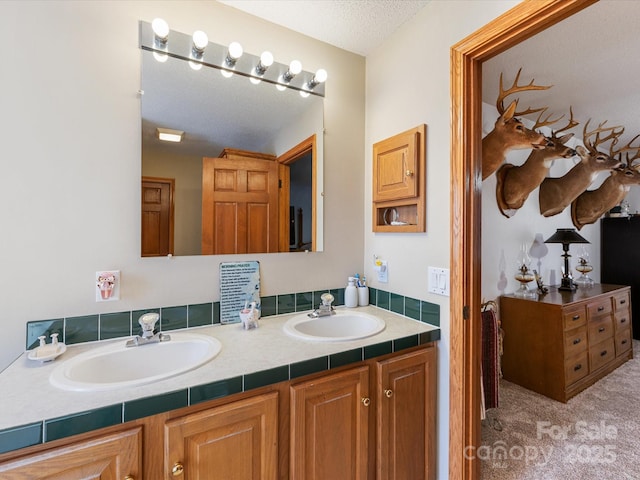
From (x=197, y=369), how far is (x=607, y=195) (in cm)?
433

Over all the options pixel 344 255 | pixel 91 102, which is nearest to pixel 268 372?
pixel 344 255

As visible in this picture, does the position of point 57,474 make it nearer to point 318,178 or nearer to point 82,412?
point 82,412

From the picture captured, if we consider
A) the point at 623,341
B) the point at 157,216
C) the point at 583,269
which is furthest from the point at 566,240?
the point at 157,216

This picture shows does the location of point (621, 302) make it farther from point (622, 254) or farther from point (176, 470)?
point (176, 470)

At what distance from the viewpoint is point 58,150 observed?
1.17 metres

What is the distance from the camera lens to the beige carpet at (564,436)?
1619mm

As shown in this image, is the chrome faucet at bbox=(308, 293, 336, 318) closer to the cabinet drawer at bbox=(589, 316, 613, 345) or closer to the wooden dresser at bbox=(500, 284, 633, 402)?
the wooden dresser at bbox=(500, 284, 633, 402)

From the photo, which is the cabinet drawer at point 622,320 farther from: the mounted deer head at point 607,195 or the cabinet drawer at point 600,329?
the mounted deer head at point 607,195

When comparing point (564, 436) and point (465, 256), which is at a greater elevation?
point (465, 256)

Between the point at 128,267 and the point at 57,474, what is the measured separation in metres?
0.76

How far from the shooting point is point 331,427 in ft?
3.64

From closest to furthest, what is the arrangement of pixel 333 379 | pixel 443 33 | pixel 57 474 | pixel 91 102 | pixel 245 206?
pixel 57 474
pixel 333 379
pixel 91 102
pixel 443 33
pixel 245 206

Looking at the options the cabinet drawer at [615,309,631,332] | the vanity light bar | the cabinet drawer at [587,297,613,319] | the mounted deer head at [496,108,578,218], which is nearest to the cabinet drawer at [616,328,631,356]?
the cabinet drawer at [615,309,631,332]

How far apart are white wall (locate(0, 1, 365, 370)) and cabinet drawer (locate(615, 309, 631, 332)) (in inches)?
151
